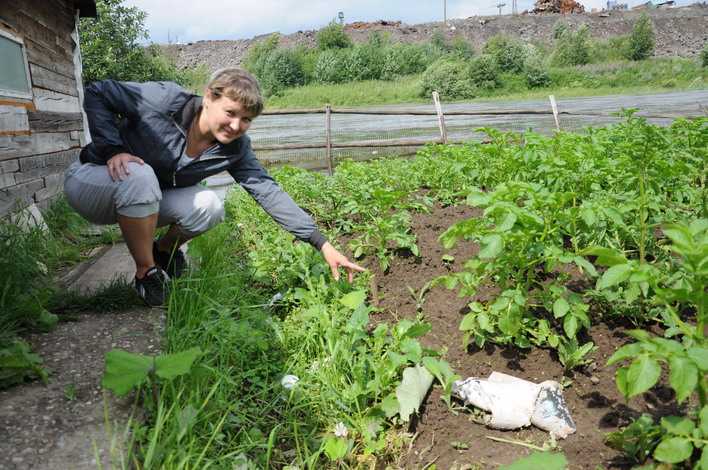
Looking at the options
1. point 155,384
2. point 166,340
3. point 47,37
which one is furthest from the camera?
point 47,37

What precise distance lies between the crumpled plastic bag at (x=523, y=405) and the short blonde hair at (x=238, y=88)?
58.7 inches

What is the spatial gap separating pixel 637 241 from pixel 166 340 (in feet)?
7.10

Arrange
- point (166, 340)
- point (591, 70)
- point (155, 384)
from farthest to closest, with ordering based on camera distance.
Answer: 1. point (591, 70)
2. point (166, 340)
3. point (155, 384)

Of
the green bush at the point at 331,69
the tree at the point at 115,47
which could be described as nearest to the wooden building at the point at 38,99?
the tree at the point at 115,47

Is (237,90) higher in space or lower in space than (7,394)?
higher

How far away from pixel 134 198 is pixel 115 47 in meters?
17.4

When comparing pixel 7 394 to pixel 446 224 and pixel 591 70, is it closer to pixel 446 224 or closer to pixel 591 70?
pixel 446 224

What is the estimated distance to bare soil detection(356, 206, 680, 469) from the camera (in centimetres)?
158

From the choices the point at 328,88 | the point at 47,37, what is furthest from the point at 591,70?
the point at 47,37

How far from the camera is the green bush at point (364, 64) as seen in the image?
125 ft

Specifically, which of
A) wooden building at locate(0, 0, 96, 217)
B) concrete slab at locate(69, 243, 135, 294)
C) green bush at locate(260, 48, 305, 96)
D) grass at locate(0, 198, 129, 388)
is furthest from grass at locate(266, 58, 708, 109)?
grass at locate(0, 198, 129, 388)

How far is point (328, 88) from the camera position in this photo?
114ft

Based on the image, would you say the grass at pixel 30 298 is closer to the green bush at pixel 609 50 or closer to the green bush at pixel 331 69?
the green bush at pixel 331 69

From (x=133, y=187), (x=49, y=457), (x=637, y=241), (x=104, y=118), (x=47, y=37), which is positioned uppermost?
(x=47, y=37)
